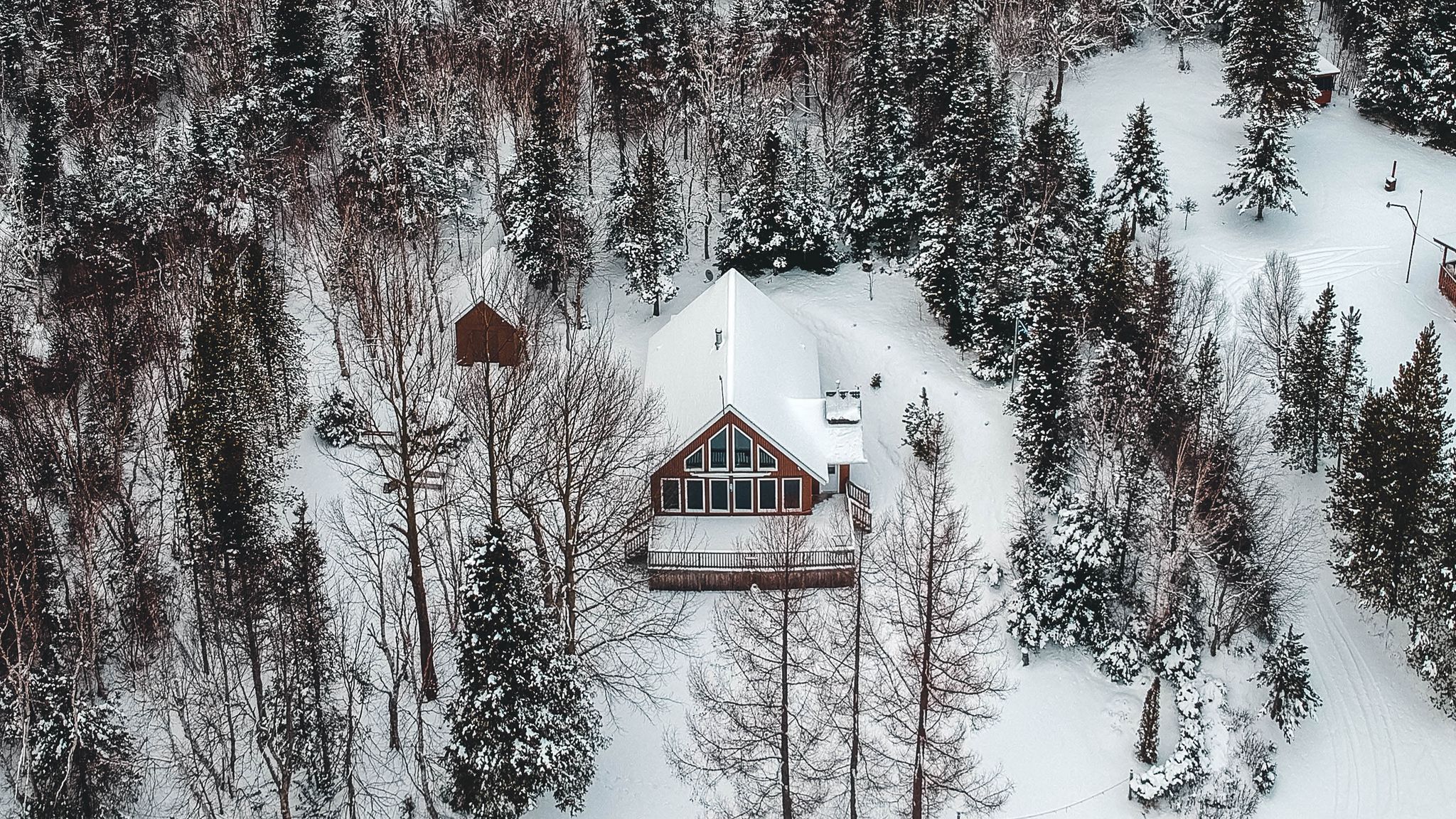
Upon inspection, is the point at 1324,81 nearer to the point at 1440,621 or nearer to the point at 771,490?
the point at 1440,621

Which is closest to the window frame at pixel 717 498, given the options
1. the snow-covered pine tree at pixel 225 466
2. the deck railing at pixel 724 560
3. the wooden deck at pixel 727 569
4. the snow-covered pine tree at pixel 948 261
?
the wooden deck at pixel 727 569

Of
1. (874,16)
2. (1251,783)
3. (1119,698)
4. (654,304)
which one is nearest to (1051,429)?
(1119,698)

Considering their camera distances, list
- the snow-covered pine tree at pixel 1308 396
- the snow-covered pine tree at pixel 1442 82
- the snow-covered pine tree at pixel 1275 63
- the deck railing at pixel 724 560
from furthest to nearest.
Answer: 1. the snow-covered pine tree at pixel 1442 82
2. the snow-covered pine tree at pixel 1275 63
3. the snow-covered pine tree at pixel 1308 396
4. the deck railing at pixel 724 560

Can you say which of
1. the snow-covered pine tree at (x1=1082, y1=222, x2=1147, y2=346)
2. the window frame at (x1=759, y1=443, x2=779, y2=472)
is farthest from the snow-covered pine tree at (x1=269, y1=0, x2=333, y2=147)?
the snow-covered pine tree at (x1=1082, y1=222, x2=1147, y2=346)

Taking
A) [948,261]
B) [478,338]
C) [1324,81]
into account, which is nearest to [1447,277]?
[1324,81]

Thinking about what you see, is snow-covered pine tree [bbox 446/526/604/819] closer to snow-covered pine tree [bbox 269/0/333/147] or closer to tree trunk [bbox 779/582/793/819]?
tree trunk [bbox 779/582/793/819]

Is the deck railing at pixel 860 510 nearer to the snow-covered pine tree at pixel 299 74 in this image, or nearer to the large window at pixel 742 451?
the large window at pixel 742 451

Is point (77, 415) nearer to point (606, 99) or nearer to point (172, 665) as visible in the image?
point (172, 665)
